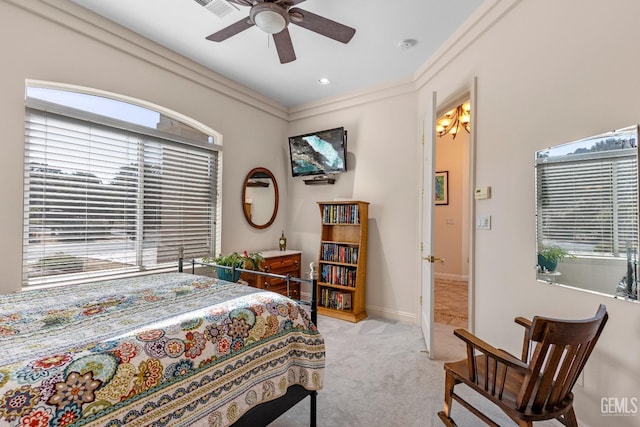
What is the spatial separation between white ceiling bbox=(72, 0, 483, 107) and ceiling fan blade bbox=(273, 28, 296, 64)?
0.35 m

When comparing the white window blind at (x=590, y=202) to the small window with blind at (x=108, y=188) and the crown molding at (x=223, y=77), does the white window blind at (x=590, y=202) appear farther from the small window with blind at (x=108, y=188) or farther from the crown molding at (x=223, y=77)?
the small window with blind at (x=108, y=188)

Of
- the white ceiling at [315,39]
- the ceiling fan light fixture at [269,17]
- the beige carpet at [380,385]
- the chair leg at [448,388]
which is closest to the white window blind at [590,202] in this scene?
the chair leg at [448,388]

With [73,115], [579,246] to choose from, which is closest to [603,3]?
[579,246]

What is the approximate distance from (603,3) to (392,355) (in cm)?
276

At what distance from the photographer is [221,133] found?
11.5 feet

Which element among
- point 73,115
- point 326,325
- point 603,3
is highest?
point 603,3

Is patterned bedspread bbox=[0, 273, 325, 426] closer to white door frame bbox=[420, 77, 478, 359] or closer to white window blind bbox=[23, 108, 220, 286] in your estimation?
white window blind bbox=[23, 108, 220, 286]

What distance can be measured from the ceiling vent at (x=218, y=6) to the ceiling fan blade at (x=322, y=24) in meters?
0.51

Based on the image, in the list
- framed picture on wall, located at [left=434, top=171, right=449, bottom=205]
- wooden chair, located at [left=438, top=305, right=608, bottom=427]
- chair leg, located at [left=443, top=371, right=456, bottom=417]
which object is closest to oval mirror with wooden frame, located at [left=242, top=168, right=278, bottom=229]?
chair leg, located at [left=443, top=371, right=456, bottom=417]

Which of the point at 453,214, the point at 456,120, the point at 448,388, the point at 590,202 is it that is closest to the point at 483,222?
the point at 590,202

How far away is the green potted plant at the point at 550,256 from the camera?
1.74 m

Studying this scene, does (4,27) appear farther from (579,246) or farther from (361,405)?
(579,246)

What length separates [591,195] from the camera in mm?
1594

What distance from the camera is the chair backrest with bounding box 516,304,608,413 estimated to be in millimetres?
1166
